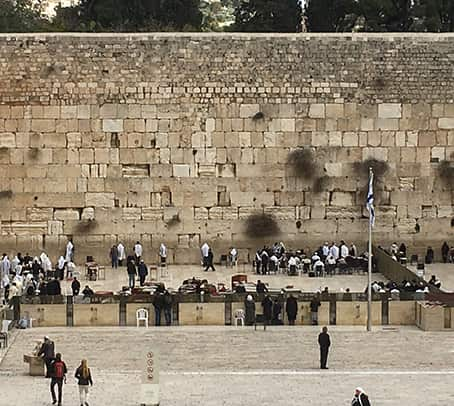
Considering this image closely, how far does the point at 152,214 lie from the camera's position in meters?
30.5

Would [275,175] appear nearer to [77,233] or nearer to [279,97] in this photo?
[279,97]

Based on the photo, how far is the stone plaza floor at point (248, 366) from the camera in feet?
58.2

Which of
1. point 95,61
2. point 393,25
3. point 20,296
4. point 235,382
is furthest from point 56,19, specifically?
point 235,382

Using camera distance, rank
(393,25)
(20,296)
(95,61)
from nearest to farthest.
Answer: (20,296), (95,61), (393,25)

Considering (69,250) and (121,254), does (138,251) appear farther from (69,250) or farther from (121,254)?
(69,250)

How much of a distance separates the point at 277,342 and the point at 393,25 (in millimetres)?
19044

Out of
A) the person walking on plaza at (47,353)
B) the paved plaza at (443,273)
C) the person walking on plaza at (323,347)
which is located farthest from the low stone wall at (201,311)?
the person walking on plaza at (47,353)

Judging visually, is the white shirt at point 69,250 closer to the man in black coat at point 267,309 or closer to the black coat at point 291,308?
the man in black coat at point 267,309

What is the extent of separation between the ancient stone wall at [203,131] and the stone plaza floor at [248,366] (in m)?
7.68

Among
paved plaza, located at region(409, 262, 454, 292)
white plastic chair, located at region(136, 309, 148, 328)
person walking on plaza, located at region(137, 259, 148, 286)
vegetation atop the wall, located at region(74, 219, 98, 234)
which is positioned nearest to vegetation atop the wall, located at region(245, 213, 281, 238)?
paved plaza, located at region(409, 262, 454, 292)

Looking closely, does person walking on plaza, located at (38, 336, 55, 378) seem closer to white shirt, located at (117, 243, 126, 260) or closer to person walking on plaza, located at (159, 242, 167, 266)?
white shirt, located at (117, 243, 126, 260)

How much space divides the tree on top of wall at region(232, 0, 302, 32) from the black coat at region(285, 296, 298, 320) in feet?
58.5

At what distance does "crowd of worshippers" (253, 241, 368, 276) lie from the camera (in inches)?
1119

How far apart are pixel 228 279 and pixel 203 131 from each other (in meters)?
4.05
